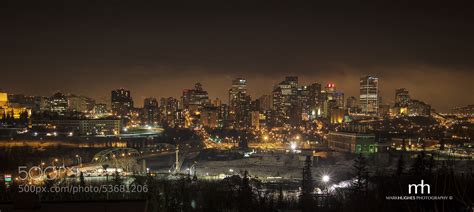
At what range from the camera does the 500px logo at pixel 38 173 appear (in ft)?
62.6

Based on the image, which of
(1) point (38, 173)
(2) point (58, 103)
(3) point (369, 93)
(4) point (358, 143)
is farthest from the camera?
(3) point (369, 93)

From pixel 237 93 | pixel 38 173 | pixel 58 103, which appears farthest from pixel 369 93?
pixel 38 173

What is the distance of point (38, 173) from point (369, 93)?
86.6m

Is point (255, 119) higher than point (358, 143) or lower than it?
higher

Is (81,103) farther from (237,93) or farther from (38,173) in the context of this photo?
(38,173)

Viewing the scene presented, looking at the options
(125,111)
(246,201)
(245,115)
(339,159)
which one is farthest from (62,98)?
(246,201)

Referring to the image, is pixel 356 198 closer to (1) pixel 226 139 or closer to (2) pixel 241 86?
(1) pixel 226 139

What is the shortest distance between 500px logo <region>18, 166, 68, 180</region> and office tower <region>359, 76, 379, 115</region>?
8338 cm

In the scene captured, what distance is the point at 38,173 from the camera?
72.6ft

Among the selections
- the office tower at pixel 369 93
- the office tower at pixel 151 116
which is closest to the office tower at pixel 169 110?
the office tower at pixel 151 116

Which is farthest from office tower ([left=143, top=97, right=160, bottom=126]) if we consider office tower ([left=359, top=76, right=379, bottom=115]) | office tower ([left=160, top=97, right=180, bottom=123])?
office tower ([left=359, top=76, right=379, bottom=115])

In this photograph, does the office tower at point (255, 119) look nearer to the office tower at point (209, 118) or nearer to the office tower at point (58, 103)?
the office tower at point (209, 118)

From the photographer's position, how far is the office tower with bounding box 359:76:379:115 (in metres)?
A: 99.2

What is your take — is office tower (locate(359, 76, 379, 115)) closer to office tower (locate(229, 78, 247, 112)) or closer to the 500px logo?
office tower (locate(229, 78, 247, 112))
